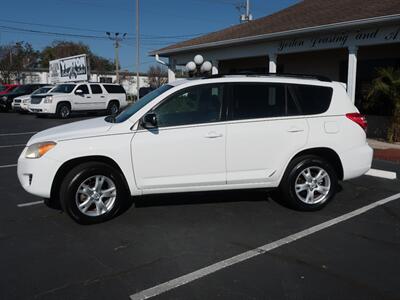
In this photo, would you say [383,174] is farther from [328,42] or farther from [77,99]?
[77,99]

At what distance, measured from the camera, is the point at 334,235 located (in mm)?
4680

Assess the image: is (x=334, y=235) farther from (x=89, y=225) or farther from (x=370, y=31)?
(x=370, y=31)

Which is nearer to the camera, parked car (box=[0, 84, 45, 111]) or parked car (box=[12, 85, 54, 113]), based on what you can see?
parked car (box=[12, 85, 54, 113])

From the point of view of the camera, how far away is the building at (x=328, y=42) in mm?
11688

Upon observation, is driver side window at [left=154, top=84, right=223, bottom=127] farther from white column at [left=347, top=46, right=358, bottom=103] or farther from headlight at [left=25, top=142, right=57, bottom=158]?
white column at [left=347, top=46, right=358, bottom=103]

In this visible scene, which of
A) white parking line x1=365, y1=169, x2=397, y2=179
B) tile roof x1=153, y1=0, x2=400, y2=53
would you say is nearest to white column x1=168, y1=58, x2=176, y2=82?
tile roof x1=153, y1=0, x2=400, y2=53

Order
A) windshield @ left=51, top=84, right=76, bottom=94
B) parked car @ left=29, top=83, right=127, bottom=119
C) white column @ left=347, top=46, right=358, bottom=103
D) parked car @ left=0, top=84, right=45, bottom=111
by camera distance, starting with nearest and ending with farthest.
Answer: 1. white column @ left=347, top=46, right=358, bottom=103
2. parked car @ left=29, top=83, right=127, bottom=119
3. windshield @ left=51, top=84, right=76, bottom=94
4. parked car @ left=0, top=84, right=45, bottom=111

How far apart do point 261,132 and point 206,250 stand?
1733 millimetres

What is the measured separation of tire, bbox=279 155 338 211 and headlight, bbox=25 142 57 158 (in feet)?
9.49

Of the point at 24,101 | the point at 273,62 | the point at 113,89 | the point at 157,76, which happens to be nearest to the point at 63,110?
the point at 113,89

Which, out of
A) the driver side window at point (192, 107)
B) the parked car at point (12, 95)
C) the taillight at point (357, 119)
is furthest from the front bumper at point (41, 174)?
the parked car at point (12, 95)

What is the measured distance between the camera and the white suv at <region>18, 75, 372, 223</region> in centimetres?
484

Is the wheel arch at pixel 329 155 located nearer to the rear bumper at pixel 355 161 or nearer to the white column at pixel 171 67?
the rear bumper at pixel 355 161

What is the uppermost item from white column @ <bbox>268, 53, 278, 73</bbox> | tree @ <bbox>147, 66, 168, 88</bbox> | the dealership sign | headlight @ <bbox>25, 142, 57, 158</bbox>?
tree @ <bbox>147, 66, 168, 88</bbox>
